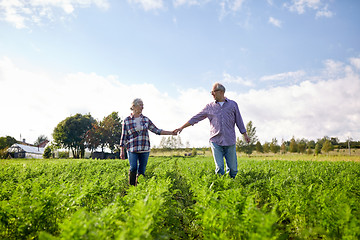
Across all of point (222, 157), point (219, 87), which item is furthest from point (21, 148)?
point (219, 87)

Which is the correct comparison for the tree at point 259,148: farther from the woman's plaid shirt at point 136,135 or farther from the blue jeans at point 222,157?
the woman's plaid shirt at point 136,135

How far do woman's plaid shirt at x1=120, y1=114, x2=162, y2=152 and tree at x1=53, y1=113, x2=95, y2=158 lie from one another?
135ft

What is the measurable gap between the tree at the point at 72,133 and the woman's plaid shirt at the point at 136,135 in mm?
41225

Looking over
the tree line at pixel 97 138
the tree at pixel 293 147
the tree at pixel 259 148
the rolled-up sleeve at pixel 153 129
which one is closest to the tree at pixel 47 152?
the tree line at pixel 97 138

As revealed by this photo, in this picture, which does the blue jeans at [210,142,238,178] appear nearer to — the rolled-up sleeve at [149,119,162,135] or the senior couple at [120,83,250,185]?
the senior couple at [120,83,250,185]

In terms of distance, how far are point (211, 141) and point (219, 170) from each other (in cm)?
69

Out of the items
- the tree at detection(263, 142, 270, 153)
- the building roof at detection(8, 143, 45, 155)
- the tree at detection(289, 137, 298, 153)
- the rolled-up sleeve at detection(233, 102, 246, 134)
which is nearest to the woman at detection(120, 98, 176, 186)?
the rolled-up sleeve at detection(233, 102, 246, 134)

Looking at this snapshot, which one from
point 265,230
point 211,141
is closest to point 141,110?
point 211,141

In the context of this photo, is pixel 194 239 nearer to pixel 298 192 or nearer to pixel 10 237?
pixel 298 192

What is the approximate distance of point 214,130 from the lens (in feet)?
16.9

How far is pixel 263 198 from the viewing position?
4594 mm

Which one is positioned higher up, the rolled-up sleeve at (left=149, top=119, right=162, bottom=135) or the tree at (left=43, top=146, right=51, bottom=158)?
the rolled-up sleeve at (left=149, top=119, right=162, bottom=135)

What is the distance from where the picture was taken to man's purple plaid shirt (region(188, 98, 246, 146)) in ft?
16.4

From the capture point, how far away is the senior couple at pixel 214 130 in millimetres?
5027
